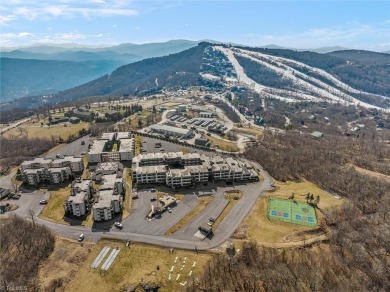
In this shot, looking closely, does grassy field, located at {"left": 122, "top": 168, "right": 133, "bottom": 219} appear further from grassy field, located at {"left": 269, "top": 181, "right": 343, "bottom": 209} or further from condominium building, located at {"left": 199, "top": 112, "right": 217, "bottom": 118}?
condominium building, located at {"left": 199, "top": 112, "right": 217, "bottom": 118}

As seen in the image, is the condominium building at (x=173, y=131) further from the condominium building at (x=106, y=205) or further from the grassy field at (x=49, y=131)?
the condominium building at (x=106, y=205)

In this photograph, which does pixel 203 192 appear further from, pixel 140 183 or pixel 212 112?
pixel 212 112

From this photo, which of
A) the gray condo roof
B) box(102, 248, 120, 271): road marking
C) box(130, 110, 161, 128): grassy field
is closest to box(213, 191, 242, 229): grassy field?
box(102, 248, 120, 271): road marking

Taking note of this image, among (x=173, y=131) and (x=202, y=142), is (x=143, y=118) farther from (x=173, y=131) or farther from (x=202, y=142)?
(x=202, y=142)

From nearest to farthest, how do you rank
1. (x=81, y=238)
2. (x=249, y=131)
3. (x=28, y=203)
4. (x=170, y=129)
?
(x=81, y=238), (x=28, y=203), (x=170, y=129), (x=249, y=131)

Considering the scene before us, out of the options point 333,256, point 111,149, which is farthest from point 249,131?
point 333,256

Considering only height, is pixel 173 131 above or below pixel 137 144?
above
